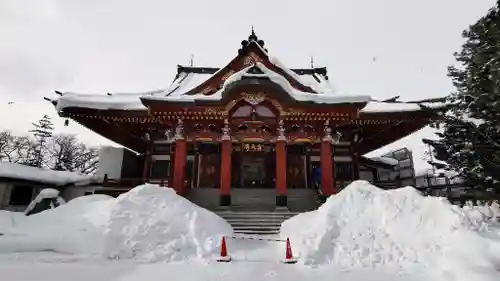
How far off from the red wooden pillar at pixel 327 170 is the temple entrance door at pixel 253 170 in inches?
164

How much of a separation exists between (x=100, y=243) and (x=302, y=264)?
16.7ft

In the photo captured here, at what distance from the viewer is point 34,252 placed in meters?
7.43

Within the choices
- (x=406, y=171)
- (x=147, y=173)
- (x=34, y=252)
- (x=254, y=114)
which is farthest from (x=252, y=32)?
(x=34, y=252)

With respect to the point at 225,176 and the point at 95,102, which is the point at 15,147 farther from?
the point at 225,176

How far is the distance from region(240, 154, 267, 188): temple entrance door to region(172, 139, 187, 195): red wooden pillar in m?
4.17

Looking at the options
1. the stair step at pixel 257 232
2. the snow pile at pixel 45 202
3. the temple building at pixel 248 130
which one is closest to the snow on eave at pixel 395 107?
the temple building at pixel 248 130

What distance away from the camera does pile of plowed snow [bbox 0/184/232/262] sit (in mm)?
7500

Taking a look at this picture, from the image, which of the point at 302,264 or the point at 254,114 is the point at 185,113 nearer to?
the point at 254,114

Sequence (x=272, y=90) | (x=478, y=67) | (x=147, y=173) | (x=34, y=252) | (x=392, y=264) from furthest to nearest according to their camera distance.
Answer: (x=147, y=173) → (x=272, y=90) → (x=478, y=67) → (x=34, y=252) → (x=392, y=264)

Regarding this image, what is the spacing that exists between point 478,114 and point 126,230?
11.5 metres

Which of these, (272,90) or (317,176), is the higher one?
(272,90)

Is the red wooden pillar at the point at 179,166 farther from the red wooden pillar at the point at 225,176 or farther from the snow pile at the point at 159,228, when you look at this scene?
the snow pile at the point at 159,228

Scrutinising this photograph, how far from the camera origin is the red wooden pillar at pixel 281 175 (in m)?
12.3

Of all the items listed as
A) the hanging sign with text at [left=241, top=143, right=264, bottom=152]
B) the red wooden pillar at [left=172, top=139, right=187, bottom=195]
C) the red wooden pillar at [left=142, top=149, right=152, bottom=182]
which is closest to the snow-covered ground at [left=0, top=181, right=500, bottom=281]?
the red wooden pillar at [left=172, top=139, right=187, bottom=195]
